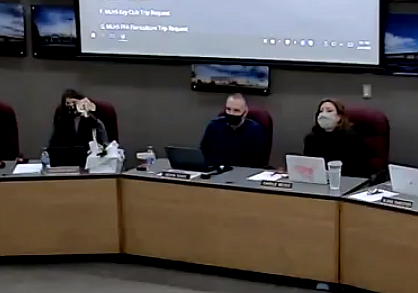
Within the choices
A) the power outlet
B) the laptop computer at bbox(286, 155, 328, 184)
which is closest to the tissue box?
the laptop computer at bbox(286, 155, 328, 184)

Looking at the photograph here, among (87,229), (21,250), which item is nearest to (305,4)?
(87,229)

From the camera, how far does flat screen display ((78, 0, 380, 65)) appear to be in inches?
214

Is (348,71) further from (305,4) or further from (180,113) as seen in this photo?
(180,113)

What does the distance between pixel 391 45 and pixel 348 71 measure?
0.34 metres

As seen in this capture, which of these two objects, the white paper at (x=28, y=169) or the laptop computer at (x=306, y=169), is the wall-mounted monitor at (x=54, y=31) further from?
the laptop computer at (x=306, y=169)

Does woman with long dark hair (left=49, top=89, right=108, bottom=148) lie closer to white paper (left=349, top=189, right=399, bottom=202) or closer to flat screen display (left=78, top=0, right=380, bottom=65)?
flat screen display (left=78, top=0, right=380, bottom=65)

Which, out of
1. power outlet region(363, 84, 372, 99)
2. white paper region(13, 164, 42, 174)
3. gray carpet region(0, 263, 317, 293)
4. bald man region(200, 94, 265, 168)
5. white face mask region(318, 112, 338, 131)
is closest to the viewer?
gray carpet region(0, 263, 317, 293)

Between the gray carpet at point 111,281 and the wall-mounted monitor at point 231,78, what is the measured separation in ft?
5.29

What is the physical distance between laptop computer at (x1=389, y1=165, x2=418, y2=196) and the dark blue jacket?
3.77 ft

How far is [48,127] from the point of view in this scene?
661 centimetres

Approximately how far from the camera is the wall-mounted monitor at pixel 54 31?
20.8ft

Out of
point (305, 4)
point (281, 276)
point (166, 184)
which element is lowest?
point (281, 276)

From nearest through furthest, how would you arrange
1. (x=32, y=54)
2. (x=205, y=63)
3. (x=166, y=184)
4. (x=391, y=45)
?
(x=166, y=184) < (x=391, y=45) < (x=205, y=63) < (x=32, y=54)

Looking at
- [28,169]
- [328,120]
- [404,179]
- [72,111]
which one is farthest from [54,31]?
[404,179]
